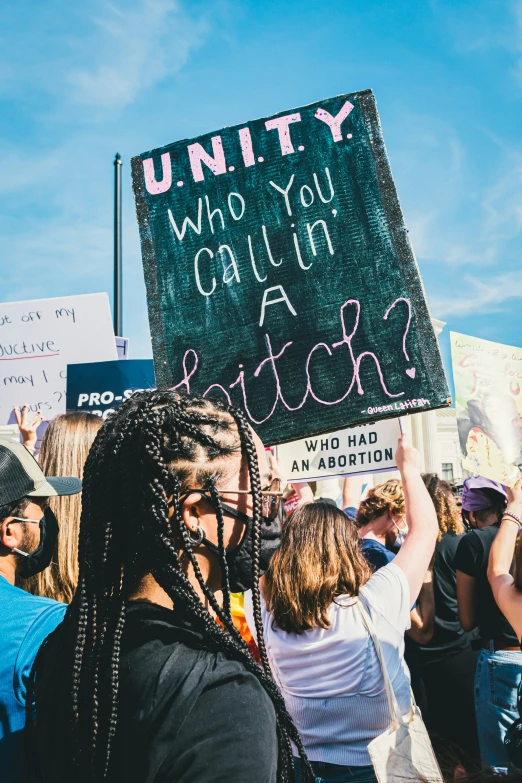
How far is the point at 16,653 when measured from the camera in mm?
1893

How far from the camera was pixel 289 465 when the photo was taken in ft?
13.0

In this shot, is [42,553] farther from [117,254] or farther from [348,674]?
[117,254]

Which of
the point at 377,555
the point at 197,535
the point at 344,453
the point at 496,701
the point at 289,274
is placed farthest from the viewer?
the point at 377,555

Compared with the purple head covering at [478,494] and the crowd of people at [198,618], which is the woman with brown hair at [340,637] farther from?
the purple head covering at [478,494]

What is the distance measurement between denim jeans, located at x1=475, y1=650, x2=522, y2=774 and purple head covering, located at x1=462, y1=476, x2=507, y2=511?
1.12m

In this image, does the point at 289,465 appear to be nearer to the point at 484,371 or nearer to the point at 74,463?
the point at 74,463

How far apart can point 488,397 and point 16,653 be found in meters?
3.68

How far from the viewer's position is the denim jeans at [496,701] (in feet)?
11.7

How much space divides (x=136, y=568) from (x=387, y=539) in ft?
13.7

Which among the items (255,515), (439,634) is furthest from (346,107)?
(439,634)

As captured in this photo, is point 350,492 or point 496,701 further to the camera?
point 350,492

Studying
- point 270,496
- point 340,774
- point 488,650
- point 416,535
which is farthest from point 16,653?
point 488,650

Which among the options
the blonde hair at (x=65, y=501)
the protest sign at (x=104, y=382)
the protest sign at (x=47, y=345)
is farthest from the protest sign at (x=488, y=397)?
the blonde hair at (x=65, y=501)

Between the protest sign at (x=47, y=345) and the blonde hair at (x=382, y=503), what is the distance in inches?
80.6
